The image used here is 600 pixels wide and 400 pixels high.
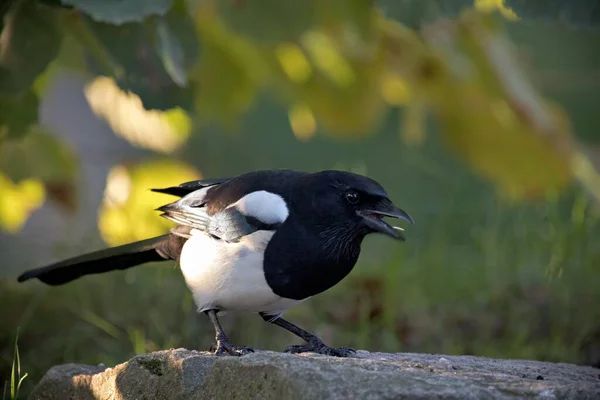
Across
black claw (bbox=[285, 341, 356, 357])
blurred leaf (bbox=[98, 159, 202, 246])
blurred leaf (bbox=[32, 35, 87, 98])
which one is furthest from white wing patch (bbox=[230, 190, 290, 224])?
blurred leaf (bbox=[98, 159, 202, 246])

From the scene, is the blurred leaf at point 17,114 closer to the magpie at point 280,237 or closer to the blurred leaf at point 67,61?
the blurred leaf at point 67,61

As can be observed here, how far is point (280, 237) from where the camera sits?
2920 millimetres

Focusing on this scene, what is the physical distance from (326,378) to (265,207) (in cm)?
82

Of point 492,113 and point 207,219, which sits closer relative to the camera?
point 207,219

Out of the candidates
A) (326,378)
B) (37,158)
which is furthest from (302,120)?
(326,378)

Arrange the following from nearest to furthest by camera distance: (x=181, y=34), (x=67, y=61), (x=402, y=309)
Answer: (x=181, y=34) → (x=67, y=61) → (x=402, y=309)

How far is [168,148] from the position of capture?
4863 mm

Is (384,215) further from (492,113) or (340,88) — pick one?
(492,113)

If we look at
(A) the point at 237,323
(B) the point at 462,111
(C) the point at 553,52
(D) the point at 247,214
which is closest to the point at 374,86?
(B) the point at 462,111

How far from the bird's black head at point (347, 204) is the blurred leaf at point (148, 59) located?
2.78ft

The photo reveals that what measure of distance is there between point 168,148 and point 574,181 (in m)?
2.36

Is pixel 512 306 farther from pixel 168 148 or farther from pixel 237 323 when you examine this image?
pixel 168 148

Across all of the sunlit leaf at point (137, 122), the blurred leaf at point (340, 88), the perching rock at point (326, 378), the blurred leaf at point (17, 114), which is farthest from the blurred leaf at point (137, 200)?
the perching rock at point (326, 378)

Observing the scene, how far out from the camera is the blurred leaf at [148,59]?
11.8 ft
